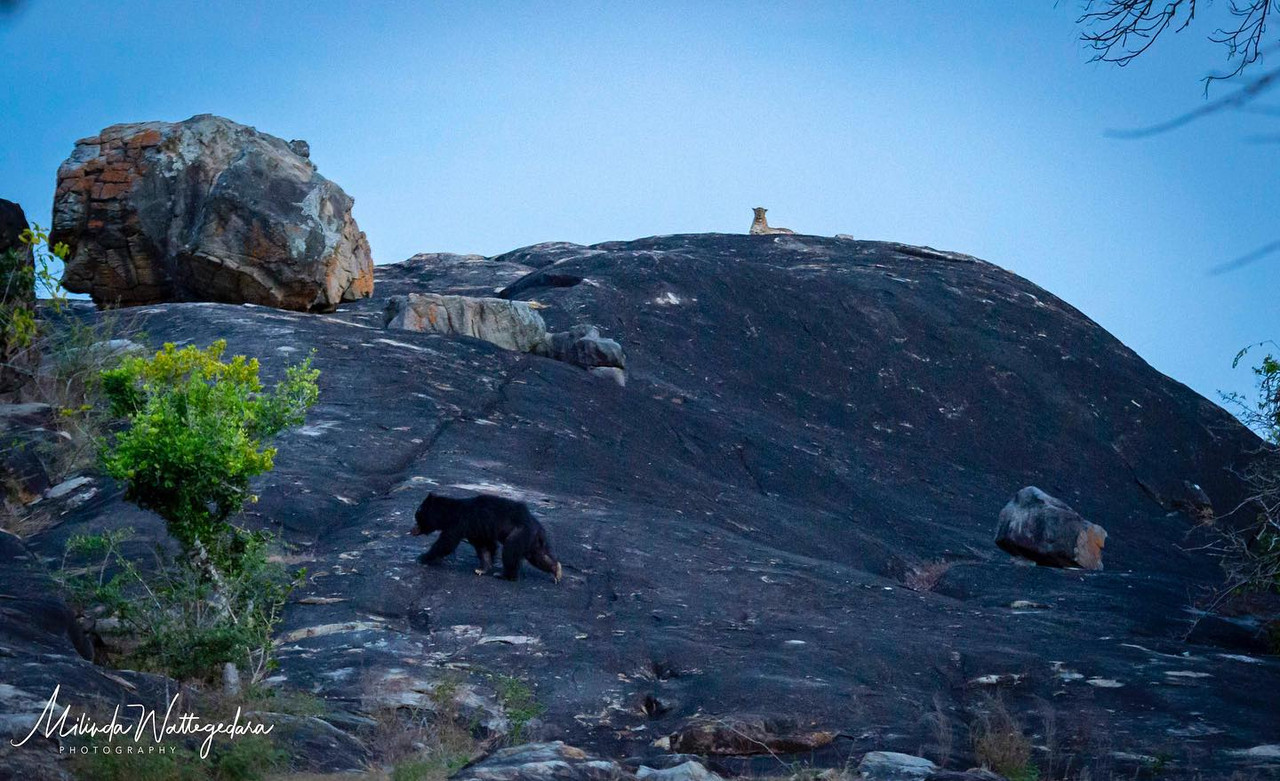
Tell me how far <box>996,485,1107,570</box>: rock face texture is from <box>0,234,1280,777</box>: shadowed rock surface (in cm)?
90

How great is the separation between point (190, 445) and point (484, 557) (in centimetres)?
373

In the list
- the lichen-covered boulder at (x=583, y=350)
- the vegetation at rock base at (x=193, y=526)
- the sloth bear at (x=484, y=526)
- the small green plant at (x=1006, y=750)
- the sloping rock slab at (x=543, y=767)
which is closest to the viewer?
the sloping rock slab at (x=543, y=767)

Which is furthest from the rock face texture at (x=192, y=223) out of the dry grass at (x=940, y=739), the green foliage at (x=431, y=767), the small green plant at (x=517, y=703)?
the dry grass at (x=940, y=739)

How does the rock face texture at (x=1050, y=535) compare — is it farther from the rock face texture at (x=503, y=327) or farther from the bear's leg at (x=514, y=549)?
the bear's leg at (x=514, y=549)

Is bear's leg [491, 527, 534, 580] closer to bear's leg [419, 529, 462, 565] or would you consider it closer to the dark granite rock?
bear's leg [419, 529, 462, 565]

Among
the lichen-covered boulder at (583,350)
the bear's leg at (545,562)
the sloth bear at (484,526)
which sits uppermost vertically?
the lichen-covered boulder at (583,350)

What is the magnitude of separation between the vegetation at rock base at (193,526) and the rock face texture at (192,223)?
14240mm

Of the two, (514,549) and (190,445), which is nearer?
(190,445)

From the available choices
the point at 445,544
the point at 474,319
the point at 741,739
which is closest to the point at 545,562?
the point at 445,544

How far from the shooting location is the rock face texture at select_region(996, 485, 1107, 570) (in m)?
21.2

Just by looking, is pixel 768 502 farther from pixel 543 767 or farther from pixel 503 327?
pixel 543 767

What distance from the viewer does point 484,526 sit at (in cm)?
1280

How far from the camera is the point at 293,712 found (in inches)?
341

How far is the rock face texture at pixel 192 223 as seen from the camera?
82.1 feet
